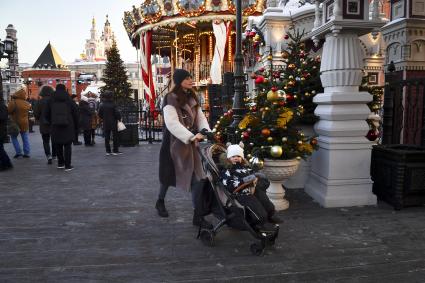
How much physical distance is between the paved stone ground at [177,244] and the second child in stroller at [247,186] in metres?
0.39

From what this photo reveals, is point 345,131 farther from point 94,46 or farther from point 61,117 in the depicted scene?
point 94,46

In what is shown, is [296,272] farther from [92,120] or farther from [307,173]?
[92,120]

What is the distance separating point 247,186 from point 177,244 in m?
1.01

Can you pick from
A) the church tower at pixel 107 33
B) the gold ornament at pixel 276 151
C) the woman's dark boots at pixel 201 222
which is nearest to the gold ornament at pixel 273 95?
the gold ornament at pixel 276 151

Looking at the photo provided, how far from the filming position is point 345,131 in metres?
5.48

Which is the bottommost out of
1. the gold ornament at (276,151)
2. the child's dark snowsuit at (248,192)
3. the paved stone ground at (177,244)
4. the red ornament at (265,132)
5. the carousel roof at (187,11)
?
the paved stone ground at (177,244)

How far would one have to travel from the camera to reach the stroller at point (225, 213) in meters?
3.82

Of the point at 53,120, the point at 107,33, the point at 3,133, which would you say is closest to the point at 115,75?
the point at 3,133

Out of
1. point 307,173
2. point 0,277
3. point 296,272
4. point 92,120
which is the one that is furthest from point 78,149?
point 296,272

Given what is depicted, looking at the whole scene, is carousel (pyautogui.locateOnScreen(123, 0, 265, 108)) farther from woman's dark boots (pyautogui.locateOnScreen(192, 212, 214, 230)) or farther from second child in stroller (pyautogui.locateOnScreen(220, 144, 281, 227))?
second child in stroller (pyautogui.locateOnScreen(220, 144, 281, 227))

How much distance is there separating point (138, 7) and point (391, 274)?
1915 centimetres

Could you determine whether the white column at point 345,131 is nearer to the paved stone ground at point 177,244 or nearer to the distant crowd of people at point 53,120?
the paved stone ground at point 177,244

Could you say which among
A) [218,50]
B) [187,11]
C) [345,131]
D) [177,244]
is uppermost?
[187,11]

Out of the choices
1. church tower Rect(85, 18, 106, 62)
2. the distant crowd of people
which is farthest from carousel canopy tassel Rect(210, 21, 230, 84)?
church tower Rect(85, 18, 106, 62)
